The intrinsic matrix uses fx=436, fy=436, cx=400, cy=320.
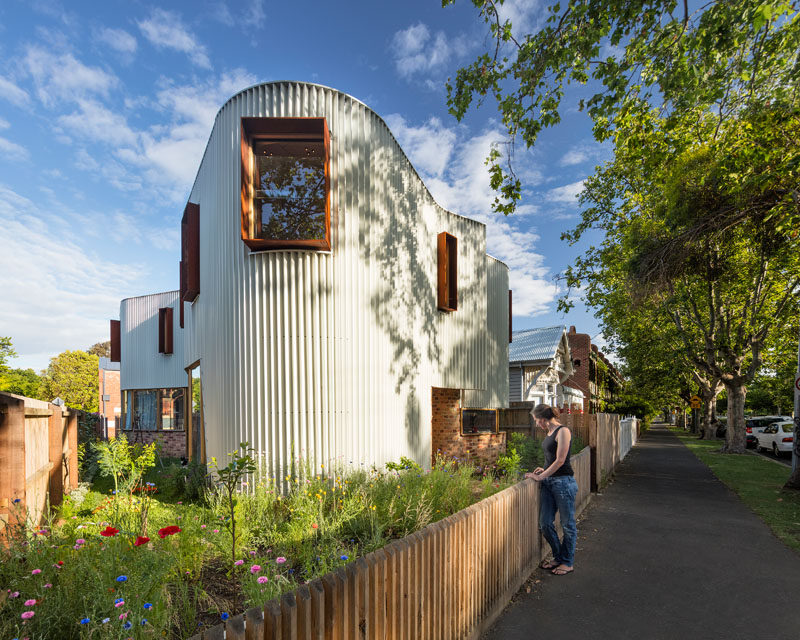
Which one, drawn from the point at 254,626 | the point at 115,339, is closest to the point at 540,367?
the point at 115,339

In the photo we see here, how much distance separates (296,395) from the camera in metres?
7.14

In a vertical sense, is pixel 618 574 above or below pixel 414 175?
below

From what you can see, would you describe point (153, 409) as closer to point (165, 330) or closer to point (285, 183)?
point (165, 330)

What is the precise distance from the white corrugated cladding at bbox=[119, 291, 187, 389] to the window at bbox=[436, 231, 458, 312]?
10965mm

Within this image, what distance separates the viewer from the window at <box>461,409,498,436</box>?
35.6 ft

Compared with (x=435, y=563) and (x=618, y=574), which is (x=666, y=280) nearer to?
(x=618, y=574)

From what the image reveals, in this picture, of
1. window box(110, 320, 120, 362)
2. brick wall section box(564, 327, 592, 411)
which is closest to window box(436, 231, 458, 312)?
window box(110, 320, 120, 362)

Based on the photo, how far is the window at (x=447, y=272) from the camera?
32.0 ft

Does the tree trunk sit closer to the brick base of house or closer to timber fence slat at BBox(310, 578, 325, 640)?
timber fence slat at BBox(310, 578, 325, 640)

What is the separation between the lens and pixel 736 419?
18.9 metres

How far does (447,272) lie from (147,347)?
13.9 m

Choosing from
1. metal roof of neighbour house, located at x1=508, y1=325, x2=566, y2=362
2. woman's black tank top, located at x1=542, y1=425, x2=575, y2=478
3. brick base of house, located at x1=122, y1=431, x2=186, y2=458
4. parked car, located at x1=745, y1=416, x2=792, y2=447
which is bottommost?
parked car, located at x1=745, y1=416, x2=792, y2=447

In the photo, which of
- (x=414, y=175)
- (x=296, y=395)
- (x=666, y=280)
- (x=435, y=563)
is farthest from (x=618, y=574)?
(x=666, y=280)

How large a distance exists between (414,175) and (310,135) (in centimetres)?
249
